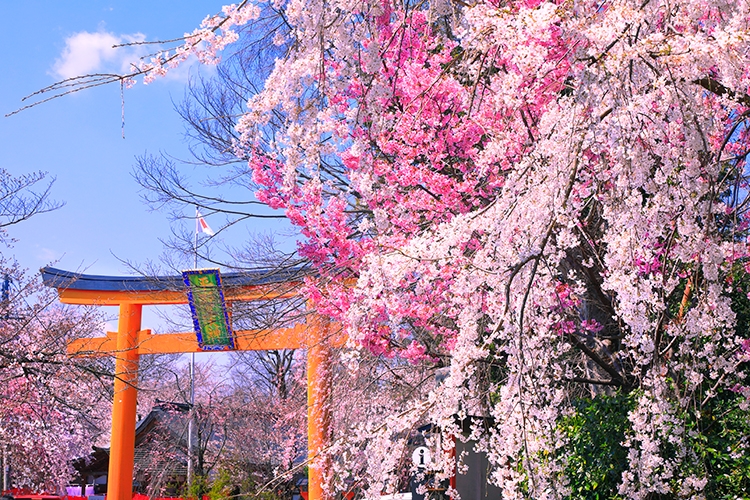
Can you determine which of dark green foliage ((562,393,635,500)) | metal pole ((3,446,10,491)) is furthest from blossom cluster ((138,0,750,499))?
metal pole ((3,446,10,491))

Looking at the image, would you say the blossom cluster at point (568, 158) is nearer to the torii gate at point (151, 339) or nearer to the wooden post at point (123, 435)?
the torii gate at point (151, 339)

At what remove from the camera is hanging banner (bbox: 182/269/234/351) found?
1030 cm

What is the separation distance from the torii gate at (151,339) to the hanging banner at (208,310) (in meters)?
0.12

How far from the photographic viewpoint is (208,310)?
10.8 meters

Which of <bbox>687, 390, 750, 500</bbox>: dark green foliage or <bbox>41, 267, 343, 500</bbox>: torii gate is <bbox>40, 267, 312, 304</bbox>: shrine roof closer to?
<bbox>41, 267, 343, 500</bbox>: torii gate

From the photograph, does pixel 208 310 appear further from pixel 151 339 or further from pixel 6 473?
pixel 6 473

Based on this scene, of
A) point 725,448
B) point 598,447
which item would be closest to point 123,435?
point 598,447

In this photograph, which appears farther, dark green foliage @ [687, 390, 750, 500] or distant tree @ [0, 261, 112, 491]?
distant tree @ [0, 261, 112, 491]

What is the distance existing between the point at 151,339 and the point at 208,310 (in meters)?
1.48

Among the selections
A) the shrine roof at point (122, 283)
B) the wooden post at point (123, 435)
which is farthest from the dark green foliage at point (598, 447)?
the wooden post at point (123, 435)

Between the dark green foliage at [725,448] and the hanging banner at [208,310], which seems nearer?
the dark green foliage at [725,448]

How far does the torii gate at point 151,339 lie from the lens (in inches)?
367

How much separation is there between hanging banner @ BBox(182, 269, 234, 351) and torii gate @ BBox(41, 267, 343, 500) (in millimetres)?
123

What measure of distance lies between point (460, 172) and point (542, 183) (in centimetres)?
345
